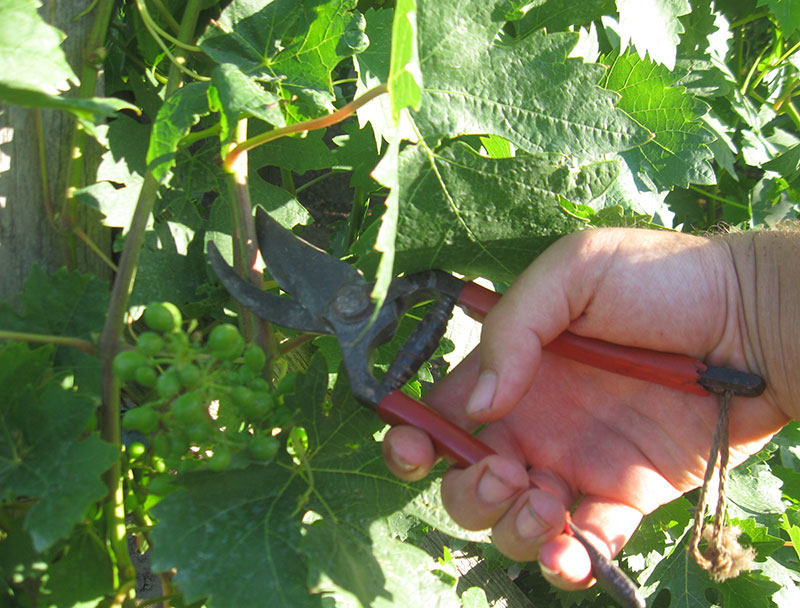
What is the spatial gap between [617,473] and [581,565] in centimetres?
33

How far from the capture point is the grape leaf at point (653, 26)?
61.1 inches

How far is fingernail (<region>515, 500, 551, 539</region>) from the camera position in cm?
106

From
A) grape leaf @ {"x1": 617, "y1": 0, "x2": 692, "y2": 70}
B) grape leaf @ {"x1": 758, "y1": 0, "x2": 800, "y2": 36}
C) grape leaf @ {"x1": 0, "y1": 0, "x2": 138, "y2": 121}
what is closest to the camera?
grape leaf @ {"x1": 0, "y1": 0, "x2": 138, "y2": 121}

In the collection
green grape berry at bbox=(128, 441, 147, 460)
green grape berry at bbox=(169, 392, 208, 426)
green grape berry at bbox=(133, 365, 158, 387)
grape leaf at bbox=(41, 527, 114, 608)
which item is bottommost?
grape leaf at bbox=(41, 527, 114, 608)

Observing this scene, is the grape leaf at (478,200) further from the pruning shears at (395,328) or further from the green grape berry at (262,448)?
the green grape berry at (262,448)

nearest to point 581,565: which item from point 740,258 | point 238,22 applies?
point 740,258

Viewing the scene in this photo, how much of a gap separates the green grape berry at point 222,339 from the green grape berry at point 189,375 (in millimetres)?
46

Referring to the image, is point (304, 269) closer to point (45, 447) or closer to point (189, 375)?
point (189, 375)

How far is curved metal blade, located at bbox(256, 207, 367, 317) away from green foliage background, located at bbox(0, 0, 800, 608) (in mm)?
52

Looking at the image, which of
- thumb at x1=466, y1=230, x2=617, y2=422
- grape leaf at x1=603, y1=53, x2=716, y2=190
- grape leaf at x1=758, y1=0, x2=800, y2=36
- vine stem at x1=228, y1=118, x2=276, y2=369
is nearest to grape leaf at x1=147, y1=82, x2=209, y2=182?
vine stem at x1=228, y1=118, x2=276, y2=369

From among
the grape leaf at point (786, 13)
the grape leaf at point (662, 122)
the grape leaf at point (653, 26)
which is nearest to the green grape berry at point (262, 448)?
the grape leaf at point (662, 122)

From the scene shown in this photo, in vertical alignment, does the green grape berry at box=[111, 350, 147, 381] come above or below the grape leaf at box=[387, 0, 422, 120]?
below

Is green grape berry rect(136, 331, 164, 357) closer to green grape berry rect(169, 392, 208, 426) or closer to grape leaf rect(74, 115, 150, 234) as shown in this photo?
green grape berry rect(169, 392, 208, 426)

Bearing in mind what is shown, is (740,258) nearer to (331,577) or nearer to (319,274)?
(319,274)
